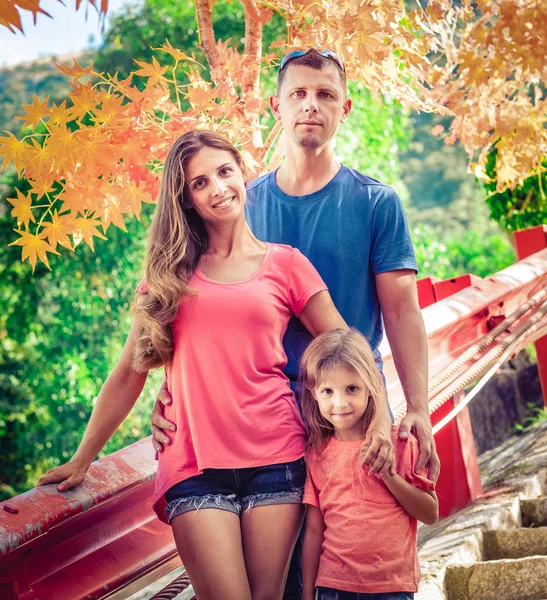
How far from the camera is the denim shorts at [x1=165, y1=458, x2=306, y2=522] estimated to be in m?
1.77

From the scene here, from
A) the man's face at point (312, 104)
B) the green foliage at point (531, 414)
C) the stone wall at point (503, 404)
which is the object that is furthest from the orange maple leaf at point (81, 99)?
the stone wall at point (503, 404)

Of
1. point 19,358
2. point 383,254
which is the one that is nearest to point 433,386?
point 383,254

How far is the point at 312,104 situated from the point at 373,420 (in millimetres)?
826

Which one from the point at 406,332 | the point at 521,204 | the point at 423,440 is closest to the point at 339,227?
the point at 406,332

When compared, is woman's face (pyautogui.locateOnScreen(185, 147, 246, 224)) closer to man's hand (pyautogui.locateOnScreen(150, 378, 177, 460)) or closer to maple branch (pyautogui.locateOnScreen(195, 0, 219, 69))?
man's hand (pyautogui.locateOnScreen(150, 378, 177, 460))

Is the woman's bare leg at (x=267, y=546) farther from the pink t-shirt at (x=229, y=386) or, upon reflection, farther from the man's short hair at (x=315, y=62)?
the man's short hair at (x=315, y=62)

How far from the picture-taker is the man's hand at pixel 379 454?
1.83 m

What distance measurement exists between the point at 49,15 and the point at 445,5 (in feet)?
6.37

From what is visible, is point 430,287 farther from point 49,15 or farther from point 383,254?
point 49,15

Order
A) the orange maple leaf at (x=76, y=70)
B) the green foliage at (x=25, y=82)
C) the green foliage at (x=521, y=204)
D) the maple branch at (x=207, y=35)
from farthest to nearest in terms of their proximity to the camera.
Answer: the green foliage at (x=25, y=82) < the green foliage at (x=521, y=204) < the maple branch at (x=207, y=35) < the orange maple leaf at (x=76, y=70)

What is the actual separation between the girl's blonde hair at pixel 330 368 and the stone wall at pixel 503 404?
19.5 feet

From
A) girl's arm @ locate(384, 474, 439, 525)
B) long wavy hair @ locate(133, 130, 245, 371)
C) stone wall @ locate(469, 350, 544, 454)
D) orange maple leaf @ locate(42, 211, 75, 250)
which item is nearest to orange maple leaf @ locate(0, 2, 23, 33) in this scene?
long wavy hair @ locate(133, 130, 245, 371)

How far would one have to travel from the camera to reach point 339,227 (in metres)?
2.11

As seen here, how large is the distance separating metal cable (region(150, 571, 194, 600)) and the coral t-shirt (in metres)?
0.32
